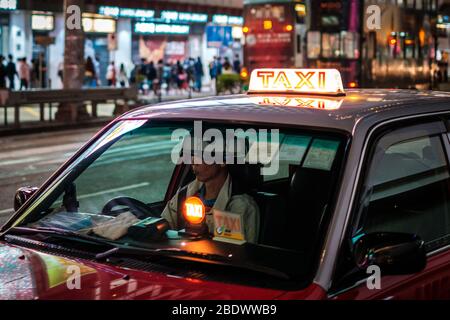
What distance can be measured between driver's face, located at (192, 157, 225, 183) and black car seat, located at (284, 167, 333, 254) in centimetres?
36

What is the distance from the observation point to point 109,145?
144 inches

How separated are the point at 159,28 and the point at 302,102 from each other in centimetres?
3784

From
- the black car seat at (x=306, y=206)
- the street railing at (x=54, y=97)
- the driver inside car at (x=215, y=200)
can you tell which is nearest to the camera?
the black car seat at (x=306, y=206)

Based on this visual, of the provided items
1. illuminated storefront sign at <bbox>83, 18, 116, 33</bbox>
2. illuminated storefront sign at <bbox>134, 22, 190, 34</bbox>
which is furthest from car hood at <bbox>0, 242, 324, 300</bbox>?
illuminated storefront sign at <bbox>134, 22, 190, 34</bbox>

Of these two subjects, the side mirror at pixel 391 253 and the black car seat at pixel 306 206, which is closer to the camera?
the side mirror at pixel 391 253

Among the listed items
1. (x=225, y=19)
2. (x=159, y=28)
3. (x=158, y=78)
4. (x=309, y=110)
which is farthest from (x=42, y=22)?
(x=309, y=110)

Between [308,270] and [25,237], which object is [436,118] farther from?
[25,237]

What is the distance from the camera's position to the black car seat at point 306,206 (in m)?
2.93

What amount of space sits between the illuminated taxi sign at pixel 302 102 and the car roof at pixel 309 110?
12 mm

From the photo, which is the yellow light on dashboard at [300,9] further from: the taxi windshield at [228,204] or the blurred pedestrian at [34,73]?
the taxi windshield at [228,204]

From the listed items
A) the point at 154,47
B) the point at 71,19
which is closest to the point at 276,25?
the point at 71,19

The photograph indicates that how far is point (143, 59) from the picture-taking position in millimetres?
37219

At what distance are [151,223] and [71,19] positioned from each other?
17815 mm

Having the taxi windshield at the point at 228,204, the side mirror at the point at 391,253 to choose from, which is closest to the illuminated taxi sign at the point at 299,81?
the taxi windshield at the point at 228,204
